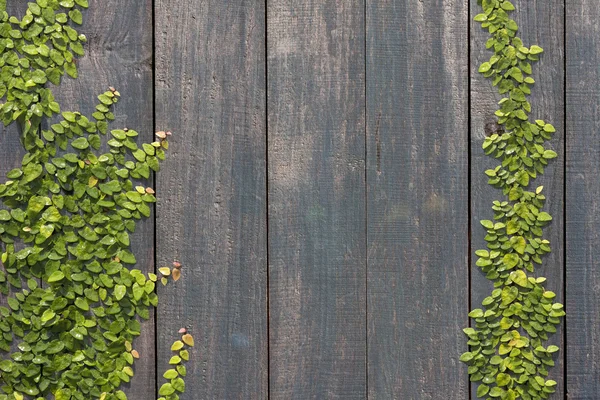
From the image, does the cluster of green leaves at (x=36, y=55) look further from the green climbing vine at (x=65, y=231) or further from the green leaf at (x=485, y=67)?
the green leaf at (x=485, y=67)

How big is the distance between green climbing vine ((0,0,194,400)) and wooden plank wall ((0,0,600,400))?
4 centimetres

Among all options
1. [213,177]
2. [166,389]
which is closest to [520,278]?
[213,177]

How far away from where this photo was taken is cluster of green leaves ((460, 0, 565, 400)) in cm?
176

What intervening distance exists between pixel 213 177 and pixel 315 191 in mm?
247

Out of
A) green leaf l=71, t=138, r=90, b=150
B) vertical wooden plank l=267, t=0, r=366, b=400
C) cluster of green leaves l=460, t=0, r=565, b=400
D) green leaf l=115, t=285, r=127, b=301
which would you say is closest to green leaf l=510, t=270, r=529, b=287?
cluster of green leaves l=460, t=0, r=565, b=400

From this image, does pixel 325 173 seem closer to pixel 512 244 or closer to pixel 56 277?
pixel 512 244

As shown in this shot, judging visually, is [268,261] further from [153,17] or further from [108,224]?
[153,17]

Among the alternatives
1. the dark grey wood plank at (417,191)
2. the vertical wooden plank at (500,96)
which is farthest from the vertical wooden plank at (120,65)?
the vertical wooden plank at (500,96)

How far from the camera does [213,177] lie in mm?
1754

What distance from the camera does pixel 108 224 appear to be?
1.74 metres

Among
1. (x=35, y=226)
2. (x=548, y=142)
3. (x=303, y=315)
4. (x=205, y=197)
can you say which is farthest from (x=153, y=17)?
(x=548, y=142)

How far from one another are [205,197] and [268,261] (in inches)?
8.5

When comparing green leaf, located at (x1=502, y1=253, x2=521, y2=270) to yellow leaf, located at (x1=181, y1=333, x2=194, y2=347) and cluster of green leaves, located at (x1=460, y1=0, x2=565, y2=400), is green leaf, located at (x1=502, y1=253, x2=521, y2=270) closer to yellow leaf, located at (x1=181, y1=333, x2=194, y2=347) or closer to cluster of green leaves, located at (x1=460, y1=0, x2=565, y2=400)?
cluster of green leaves, located at (x1=460, y1=0, x2=565, y2=400)

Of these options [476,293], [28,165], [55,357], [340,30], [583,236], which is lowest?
[55,357]
